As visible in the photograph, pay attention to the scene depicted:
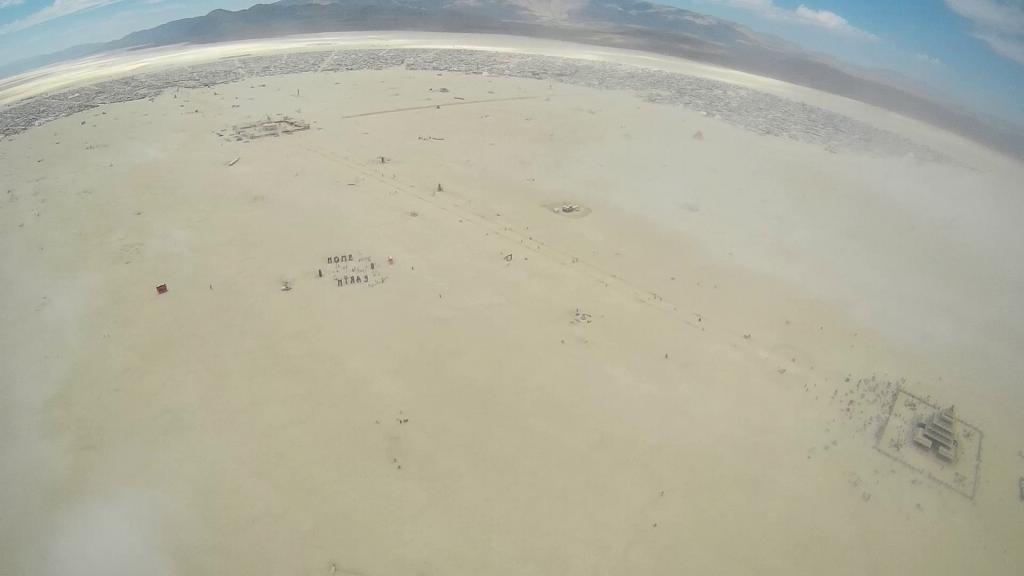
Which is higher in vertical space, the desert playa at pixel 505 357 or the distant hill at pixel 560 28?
the distant hill at pixel 560 28

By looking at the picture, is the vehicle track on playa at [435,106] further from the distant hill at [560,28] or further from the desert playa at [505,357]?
the distant hill at [560,28]

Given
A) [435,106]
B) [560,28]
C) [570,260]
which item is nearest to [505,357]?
[570,260]

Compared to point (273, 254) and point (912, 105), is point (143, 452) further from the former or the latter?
point (912, 105)

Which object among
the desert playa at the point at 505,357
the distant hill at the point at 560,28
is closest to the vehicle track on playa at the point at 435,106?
the desert playa at the point at 505,357

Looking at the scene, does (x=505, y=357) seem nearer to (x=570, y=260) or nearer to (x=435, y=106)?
(x=570, y=260)

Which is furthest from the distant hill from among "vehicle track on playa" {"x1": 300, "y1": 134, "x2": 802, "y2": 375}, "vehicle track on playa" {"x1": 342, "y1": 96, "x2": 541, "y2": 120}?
"vehicle track on playa" {"x1": 300, "y1": 134, "x2": 802, "y2": 375}

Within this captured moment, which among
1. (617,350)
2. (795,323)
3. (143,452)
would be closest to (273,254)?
(143,452)

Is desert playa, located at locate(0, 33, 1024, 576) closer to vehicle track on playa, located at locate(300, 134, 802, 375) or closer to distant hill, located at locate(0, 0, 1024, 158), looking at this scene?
vehicle track on playa, located at locate(300, 134, 802, 375)
